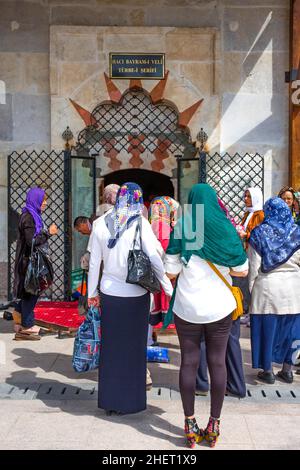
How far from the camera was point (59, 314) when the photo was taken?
775 cm

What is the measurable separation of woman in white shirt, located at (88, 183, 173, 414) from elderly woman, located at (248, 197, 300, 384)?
3.42ft

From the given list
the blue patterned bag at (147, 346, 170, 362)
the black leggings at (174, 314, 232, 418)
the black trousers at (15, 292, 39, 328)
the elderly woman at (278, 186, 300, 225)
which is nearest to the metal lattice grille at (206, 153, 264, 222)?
the elderly woman at (278, 186, 300, 225)

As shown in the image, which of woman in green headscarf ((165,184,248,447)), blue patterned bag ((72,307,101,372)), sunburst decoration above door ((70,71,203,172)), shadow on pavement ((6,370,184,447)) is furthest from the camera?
sunburst decoration above door ((70,71,203,172))

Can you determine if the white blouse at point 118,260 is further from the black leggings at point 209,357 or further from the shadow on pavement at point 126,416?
the shadow on pavement at point 126,416

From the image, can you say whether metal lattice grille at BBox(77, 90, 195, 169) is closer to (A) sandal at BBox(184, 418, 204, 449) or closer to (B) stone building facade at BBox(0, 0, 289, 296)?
(B) stone building facade at BBox(0, 0, 289, 296)

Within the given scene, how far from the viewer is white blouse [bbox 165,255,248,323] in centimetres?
371

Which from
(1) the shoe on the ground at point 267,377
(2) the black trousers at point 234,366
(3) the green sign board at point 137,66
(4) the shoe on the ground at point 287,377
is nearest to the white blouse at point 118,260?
(2) the black trousers at point 234,366

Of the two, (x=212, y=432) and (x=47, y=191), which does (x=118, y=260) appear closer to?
(x=212, y=432)

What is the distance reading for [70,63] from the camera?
8.69m

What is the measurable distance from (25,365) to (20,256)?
→ 1288 millimetres

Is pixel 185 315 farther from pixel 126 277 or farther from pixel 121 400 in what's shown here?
pixel 121 400

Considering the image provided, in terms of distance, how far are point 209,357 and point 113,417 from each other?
3.01 feet
